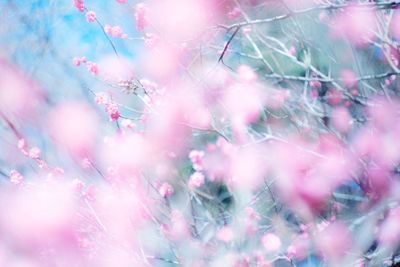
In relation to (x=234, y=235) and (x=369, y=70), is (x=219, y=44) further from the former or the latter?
(x=234, y=235)

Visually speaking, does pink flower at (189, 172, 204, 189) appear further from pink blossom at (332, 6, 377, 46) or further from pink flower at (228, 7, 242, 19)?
pink blossom at (332, 6, 377, 46)

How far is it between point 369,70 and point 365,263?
2.43m

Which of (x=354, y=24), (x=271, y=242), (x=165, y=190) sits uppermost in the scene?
(x=354, y=24)

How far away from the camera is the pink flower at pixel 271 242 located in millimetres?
3262

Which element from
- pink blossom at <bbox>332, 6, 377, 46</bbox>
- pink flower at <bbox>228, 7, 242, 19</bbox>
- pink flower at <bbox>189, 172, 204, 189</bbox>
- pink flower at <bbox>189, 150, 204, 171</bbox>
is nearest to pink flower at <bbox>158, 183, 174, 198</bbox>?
pink flower at <bbox>189, 172, 204, 189</bbox>

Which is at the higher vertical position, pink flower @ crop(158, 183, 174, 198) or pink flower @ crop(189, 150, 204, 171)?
pink flower @ crop(189, 150, 204, 171)

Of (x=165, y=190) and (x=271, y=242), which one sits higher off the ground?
(x=165, y=190)

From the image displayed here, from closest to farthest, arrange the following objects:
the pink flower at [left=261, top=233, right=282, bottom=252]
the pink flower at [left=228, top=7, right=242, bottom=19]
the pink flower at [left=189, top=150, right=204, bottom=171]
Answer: the pink flower at [left=261, top=233, right=282, bottom=252]
the pink flower at [left=228, top=7, right=242, bottom=19]
the pink flower at [left=189, top=150, right=204, bottom=171]

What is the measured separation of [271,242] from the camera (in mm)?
3348

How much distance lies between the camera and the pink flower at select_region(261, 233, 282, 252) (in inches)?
128

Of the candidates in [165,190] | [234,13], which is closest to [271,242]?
[165,190]

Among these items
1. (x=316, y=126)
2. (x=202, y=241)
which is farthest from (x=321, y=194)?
(x=202, y=241)

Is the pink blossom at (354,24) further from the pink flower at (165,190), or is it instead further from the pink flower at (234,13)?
the pink flower at (165,190)

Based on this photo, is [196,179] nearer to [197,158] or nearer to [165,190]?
[197,158]
